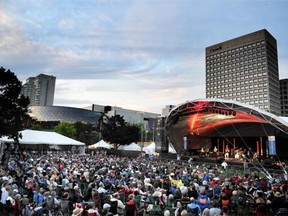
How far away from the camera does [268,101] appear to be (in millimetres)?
129875

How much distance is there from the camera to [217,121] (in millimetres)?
32906

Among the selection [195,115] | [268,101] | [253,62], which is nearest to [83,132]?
[195,115]

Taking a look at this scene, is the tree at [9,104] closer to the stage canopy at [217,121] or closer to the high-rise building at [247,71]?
the stage canopy at [217,121]

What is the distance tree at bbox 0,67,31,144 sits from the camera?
24922 millimetres

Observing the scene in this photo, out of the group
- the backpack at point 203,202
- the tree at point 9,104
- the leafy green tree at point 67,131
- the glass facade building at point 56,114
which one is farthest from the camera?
the glass facade building at point 56,114

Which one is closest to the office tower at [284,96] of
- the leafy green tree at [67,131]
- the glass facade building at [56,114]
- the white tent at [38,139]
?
the glass facade building at [56,114]

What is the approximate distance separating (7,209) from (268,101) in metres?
138

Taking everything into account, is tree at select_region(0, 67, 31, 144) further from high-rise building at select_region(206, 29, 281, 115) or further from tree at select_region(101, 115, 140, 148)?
high-rise building at select_region(206, 29, 281, 115)

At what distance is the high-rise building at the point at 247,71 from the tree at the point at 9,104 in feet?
411

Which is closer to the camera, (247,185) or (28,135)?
(247,185)

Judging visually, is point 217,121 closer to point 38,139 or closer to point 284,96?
point 38,139

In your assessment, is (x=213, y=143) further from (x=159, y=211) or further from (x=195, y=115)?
(x=159, y=211)

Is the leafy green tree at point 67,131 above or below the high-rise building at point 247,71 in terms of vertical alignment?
below

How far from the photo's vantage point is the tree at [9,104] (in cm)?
2492
